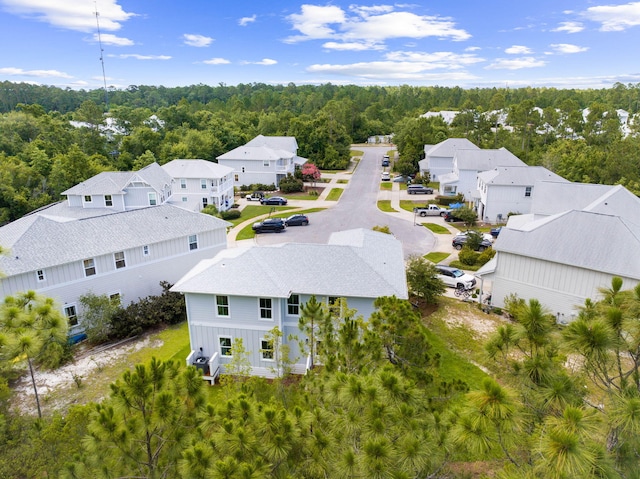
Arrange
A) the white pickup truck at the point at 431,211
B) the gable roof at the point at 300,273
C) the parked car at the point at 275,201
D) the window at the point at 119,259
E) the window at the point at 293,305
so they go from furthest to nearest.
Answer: the parked car at the point at 275,201, the white pickup truck at the point at 431,211, the window at the point at 119,259, the window at the point at 293,305, the gable roof at the point at 300,273

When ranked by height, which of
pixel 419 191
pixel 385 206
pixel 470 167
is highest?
pixel 470 167

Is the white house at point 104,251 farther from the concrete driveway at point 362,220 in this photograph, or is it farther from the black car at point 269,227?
the black car at point 269,227

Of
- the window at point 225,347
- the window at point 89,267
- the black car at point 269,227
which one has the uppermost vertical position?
the window at point 89,267

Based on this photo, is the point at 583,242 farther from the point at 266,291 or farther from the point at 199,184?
the point at 199,184

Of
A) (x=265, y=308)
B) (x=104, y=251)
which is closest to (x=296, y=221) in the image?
(x=104, y=251)

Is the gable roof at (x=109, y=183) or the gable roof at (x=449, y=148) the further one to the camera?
the gable roof at (x=449, y=148)

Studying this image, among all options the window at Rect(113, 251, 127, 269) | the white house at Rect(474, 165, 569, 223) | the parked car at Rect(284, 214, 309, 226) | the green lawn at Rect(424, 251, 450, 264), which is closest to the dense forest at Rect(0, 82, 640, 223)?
the white house at Rect(474, 165, 569, 223)

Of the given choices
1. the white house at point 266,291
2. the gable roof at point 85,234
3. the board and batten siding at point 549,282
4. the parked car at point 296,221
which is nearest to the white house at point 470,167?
the parked car at point 296,221
